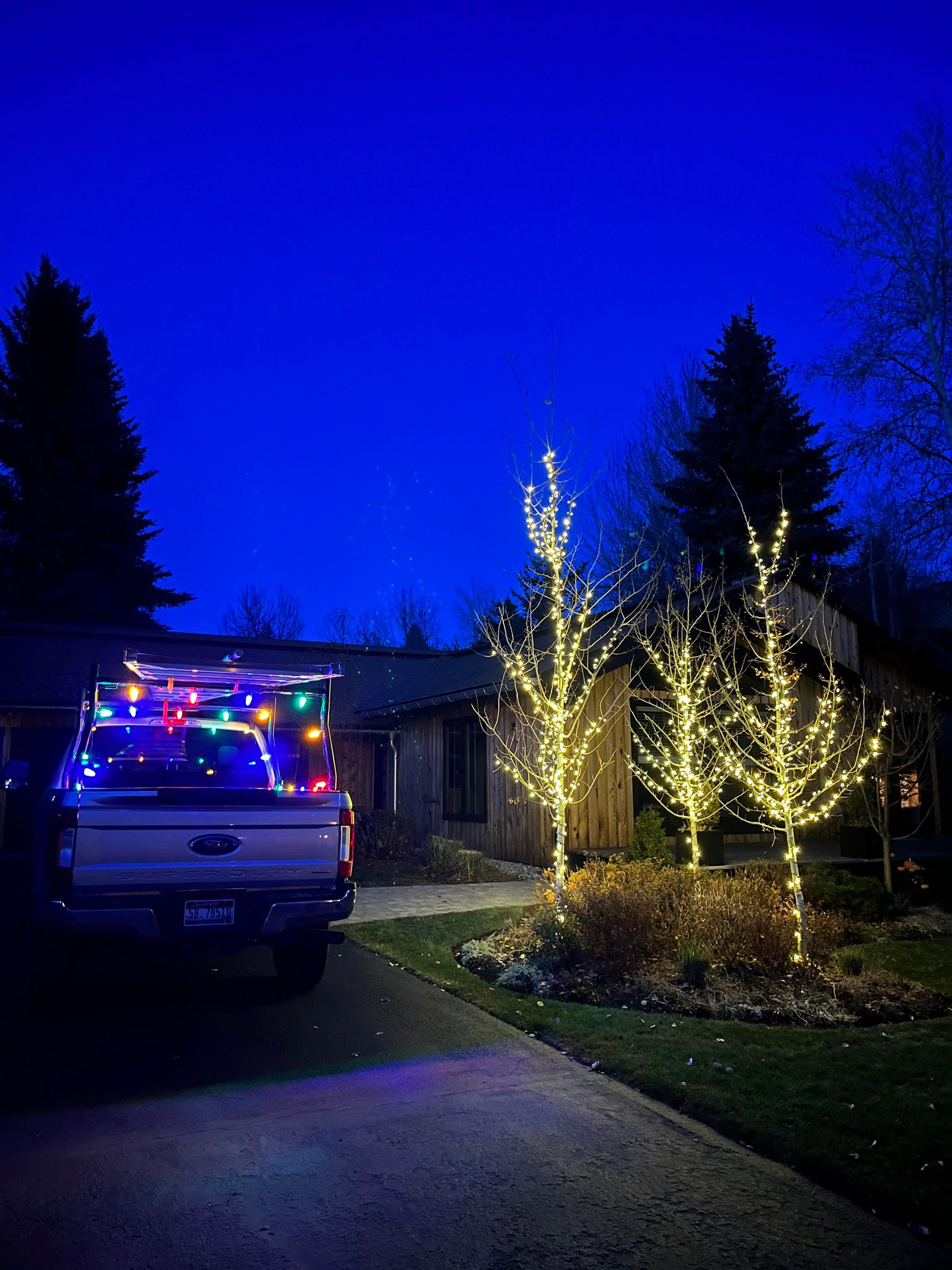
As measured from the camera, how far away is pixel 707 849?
487 inches

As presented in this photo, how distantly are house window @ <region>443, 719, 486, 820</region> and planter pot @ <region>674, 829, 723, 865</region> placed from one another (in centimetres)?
444

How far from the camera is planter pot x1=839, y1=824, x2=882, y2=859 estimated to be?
40.9 ft

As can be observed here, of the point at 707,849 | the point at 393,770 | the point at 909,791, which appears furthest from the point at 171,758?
the point at 909,791

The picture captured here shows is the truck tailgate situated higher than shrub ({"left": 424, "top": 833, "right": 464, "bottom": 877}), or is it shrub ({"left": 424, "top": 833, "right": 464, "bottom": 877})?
the truck tailgate

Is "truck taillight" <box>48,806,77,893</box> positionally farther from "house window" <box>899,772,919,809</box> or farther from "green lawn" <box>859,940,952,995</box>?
"house window" <box>899,772,919,809</box>

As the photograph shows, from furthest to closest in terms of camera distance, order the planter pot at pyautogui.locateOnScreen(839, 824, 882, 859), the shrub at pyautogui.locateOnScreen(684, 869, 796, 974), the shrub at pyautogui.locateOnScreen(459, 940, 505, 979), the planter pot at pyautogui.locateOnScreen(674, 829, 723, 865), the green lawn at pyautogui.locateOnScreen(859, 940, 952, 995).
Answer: the planter pot at pyautogui.locateOnScreen(839, 824, 882, 859)
the planter pot at pyautogui.locateOnScreen(674, 829, 723, 865)
the shrub at pyautogui.locateOnScreen(459, 940, 505, 979)
the green lawn at pyautogui.locateOnScreen(859, 940, 952, 995)
the shrub at pyautogui.locateOnScreen(684, 869, 796, 974)

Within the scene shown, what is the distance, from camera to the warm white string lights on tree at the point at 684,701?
10398 mm

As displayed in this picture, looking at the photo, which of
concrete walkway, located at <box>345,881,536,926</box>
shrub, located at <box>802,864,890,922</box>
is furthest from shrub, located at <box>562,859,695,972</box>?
concrete walkway, located at <box>345,881,536,926</box>

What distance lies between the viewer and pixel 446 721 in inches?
697

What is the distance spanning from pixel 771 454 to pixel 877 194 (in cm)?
762

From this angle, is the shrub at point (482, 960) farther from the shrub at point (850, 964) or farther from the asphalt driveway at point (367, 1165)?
the shrub at point (850, 964)

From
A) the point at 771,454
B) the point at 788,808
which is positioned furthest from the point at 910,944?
the point at 771,454

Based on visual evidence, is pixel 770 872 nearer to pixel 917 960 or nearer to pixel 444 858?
pixel 917 960

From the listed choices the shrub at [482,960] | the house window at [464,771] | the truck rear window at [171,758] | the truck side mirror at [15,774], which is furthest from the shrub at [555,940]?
the house window at [464,771]
